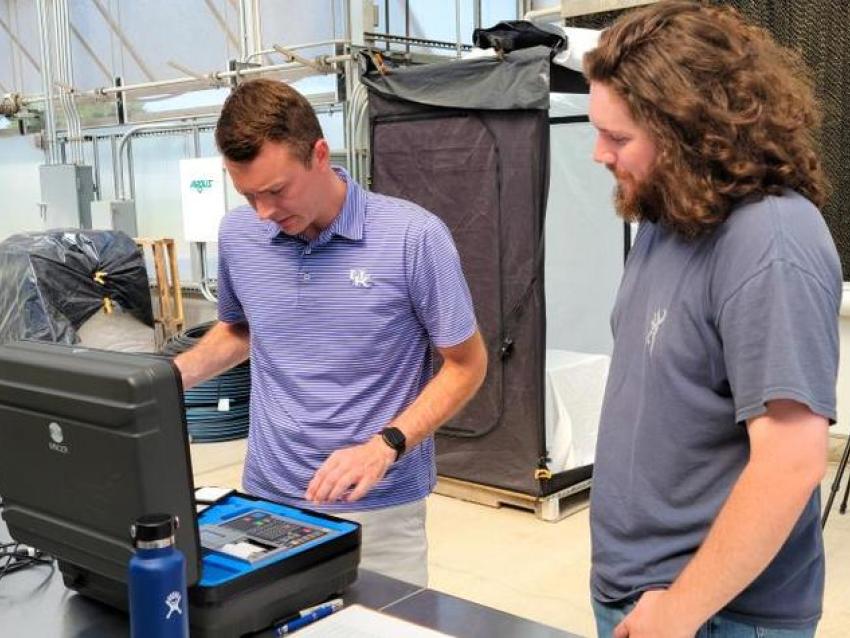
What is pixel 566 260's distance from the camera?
16.3 ft

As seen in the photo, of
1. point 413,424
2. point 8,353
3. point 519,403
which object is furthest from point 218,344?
point 519,403

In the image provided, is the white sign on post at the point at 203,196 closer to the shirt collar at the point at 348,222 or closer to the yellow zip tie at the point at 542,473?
the yellow zip tie at the point at 542,473

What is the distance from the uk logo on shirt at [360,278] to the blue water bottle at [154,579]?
2.91ft

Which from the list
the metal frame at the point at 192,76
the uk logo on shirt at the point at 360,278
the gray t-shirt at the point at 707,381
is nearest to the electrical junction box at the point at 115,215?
the metal frame at the point at 192,76

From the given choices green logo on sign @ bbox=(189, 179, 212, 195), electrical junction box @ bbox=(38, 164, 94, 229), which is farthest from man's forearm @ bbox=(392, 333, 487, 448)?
electrical junction box @ bbox=(38, 164, 94, 229)

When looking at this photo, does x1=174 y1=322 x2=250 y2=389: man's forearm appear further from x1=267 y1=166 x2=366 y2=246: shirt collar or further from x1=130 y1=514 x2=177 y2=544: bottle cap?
x1=130 y1=514 x2=177 y2=544: bottle cap

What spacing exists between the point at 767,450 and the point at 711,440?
0.33ft

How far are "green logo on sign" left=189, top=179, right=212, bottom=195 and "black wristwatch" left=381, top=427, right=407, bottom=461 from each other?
4.68m

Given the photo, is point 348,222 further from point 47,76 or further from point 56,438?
point 47,76

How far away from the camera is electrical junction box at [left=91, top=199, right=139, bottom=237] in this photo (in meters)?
7.02

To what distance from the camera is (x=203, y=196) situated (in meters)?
6.15

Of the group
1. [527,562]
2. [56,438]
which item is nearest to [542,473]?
[527,562]

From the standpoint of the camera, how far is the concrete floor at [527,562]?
3180 millimetres

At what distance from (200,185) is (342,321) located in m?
4.59
